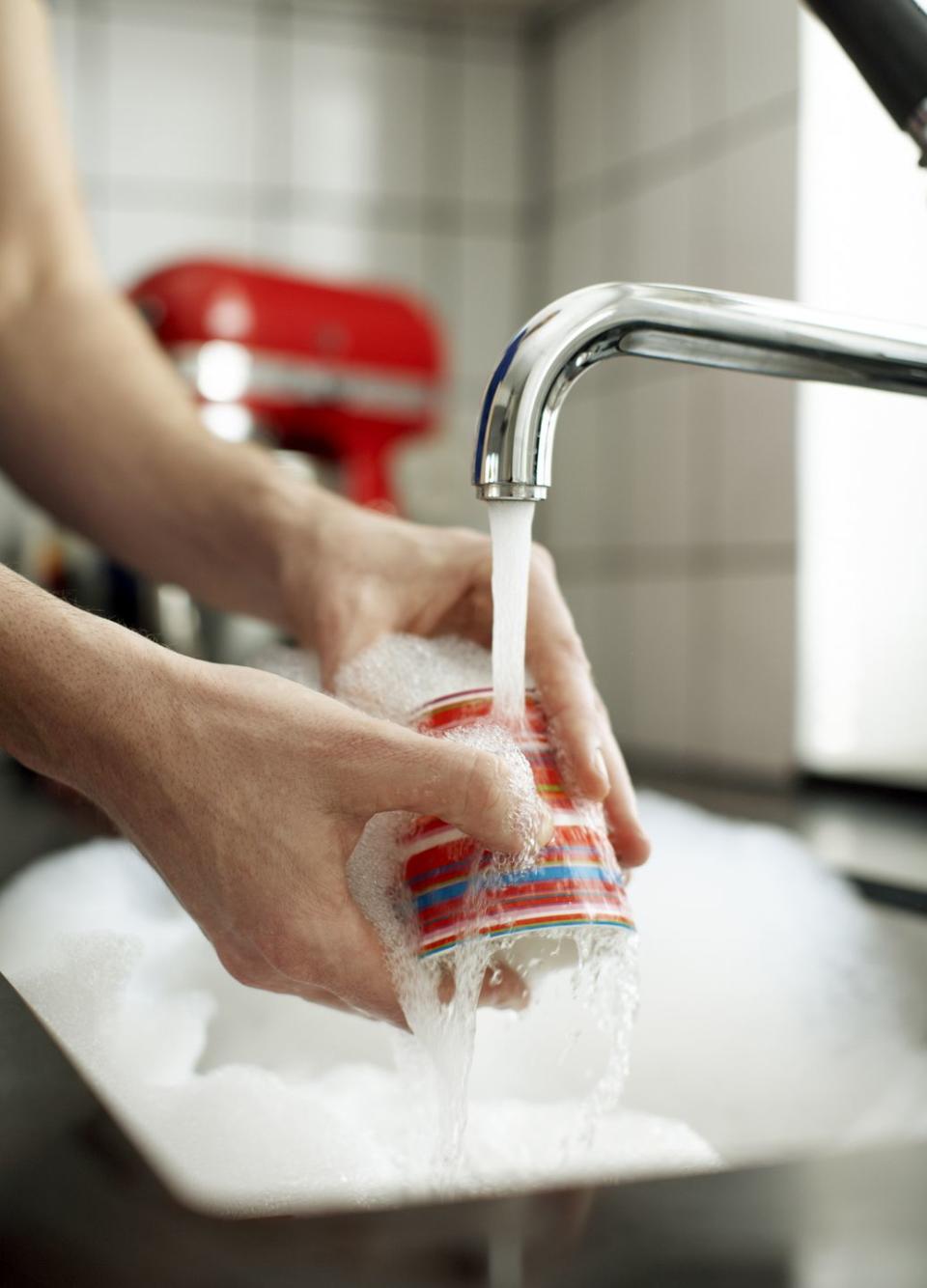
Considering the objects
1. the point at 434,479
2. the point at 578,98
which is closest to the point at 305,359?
the point at 434,479

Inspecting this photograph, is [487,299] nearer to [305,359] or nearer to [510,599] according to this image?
[305,359]

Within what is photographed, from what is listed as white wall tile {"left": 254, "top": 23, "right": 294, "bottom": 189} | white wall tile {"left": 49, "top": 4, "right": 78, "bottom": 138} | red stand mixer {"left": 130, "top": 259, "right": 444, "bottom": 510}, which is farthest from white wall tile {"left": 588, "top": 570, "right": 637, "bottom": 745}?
white wall tile {"left": 49, "top": 4, "right": 78, "bottom": 138}

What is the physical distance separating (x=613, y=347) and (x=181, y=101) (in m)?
1.67

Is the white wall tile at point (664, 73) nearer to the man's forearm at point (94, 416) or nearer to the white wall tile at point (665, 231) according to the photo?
the white wall tile at point (665, 231)

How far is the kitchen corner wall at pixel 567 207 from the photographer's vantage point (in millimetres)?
1511

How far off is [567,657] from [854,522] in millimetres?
1010

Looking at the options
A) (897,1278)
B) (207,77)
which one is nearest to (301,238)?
(207,77)

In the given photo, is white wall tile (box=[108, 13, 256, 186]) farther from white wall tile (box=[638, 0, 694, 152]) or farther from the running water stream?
the running water stream

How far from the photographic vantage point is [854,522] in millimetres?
1381

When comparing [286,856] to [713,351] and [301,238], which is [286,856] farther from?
[301,238]

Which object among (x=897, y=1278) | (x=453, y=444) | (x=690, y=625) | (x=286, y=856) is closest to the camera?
(x=897, y=1278)

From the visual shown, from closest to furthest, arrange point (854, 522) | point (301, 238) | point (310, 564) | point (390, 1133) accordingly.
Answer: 1. point (390, 1133)
2. point (310, 564)
3. point (854, 522)
4. point (301, 238)

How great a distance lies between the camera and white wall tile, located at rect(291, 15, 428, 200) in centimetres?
189

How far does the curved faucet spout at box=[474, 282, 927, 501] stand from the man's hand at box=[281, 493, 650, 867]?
0.11 metres
